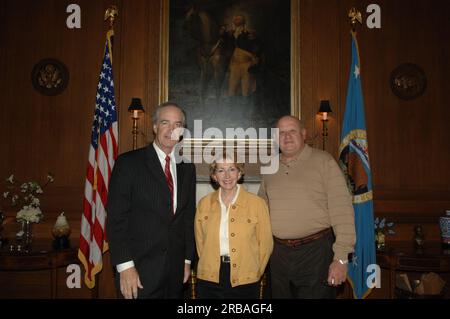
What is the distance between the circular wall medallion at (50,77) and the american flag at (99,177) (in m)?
0.98

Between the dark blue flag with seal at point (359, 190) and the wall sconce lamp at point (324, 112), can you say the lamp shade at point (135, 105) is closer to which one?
the wall sconce lamp at point (324, 112)

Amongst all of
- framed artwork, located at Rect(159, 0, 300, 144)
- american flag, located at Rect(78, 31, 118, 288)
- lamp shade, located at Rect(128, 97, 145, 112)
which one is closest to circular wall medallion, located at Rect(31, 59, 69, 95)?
american flag, located at Rect(78, 31, 118, 288)

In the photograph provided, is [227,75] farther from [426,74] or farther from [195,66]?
[426,74]

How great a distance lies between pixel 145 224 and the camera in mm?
2406

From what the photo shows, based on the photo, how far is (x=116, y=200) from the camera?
239cm

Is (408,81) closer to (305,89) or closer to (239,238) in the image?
(305,89)

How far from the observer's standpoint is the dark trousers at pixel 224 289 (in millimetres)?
2559

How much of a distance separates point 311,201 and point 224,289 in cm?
93

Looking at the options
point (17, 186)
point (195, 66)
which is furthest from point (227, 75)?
point (17, 186)

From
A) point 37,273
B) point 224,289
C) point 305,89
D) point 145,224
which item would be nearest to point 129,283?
point 145,224

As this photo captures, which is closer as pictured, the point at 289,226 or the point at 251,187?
the point at 289,226

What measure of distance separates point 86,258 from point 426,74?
17.7 ft

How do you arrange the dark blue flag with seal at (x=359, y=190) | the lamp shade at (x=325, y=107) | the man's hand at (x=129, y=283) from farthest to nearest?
1. the lamp shade at (x=325, y=107)
2. the dark blue flag with seal at (x=359, y=190)
3. the man's hand at (x=129, y=283)

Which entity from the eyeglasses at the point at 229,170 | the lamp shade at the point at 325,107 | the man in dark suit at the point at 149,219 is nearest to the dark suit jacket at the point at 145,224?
the man in dark suit at the point at 149,219
